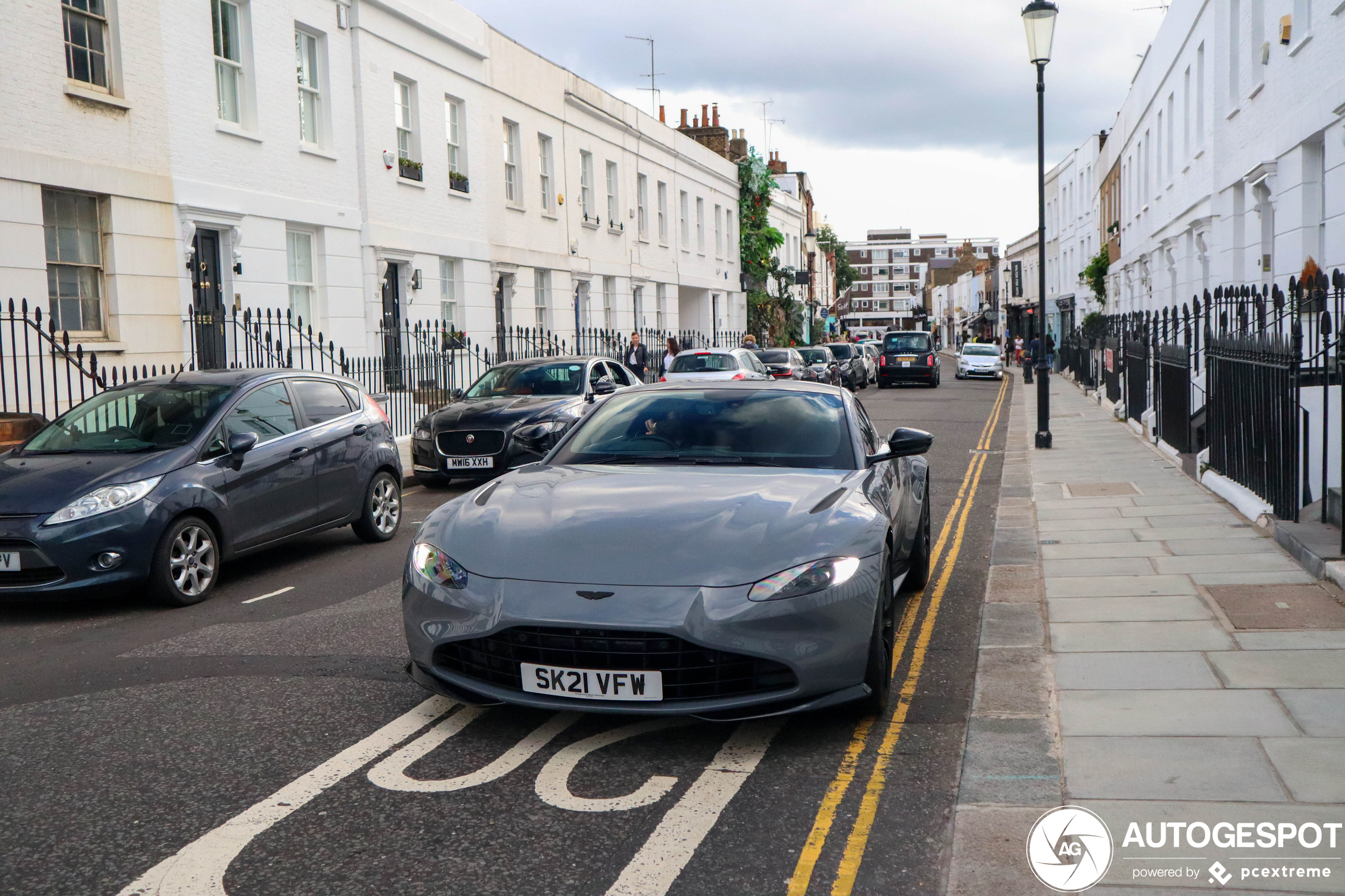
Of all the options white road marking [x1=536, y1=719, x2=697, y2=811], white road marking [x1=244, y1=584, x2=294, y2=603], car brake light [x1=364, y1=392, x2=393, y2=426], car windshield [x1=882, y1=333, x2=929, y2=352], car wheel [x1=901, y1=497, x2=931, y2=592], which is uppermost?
car windshield [x1=882, y1=333, x2=929, y2=352]

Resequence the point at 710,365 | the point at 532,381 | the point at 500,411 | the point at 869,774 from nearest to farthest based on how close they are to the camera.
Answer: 1. the point at 869,774
2. the point at 500,411
3. the point at 532,381
4. the point at 710,365

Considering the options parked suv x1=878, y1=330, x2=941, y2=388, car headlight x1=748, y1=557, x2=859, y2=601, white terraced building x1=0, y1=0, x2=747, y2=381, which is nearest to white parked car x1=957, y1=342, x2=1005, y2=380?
parked suv x1=878, y1=330, x2=941, y2=388

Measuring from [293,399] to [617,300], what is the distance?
22.0 meters

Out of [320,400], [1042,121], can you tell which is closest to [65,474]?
[320,400]

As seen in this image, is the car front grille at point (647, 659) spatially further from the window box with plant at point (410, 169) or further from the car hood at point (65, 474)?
the window box with plant at point (410, 169)

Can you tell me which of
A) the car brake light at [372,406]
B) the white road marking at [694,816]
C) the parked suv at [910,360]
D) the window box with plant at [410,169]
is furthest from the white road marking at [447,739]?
the parked suv at [910,360]

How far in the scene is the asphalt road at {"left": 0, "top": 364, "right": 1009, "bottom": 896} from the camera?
343 cm

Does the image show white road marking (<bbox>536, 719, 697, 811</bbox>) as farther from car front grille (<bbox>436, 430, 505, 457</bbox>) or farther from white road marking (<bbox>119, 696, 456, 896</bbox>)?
car front grille (<bbox>436, 430, 505, 457</bbox>)

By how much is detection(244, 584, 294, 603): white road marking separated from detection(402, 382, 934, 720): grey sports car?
2.79 m

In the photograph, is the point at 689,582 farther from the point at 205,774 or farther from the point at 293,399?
the point at 293,399

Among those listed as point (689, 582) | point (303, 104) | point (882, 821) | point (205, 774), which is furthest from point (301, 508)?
point (303, 104)

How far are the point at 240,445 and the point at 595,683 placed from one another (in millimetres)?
4478

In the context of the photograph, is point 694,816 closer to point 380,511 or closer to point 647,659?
point 647,659

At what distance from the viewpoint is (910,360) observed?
122 feet
